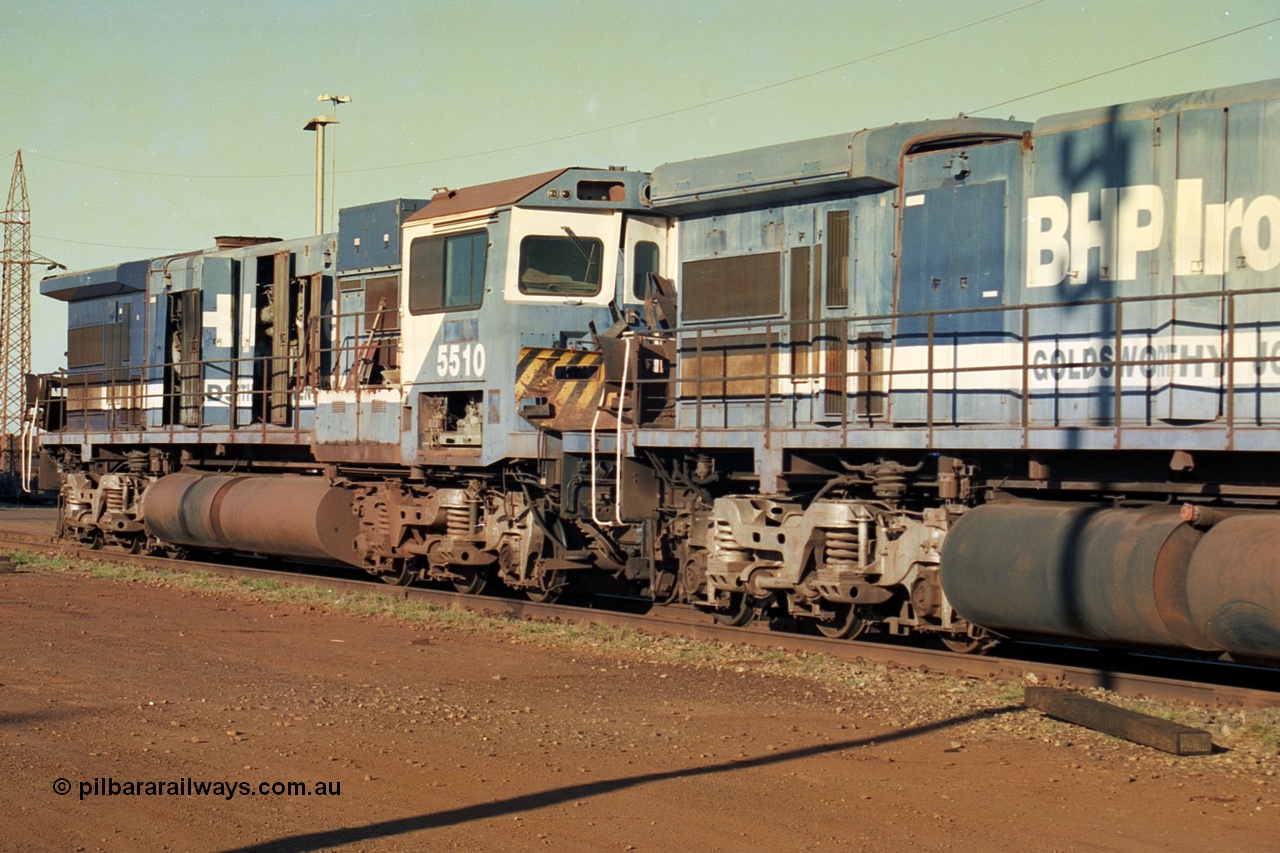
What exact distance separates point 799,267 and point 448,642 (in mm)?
4642

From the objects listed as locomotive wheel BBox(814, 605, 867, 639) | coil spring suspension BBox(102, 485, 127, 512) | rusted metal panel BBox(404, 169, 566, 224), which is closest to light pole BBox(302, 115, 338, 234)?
coil spring suspension BBox(102, 485, 127, 512)

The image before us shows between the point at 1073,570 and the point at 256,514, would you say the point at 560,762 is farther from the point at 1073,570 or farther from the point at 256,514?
the point at 256,514

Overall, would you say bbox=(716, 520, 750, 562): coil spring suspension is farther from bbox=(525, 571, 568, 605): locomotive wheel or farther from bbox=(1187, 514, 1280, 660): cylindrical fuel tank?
bbox=(1187, 514, 1280, 660): cylindrical fuel tank

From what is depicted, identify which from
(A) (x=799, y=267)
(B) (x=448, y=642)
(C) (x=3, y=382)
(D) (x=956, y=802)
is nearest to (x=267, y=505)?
(B) (x=448, y=642)

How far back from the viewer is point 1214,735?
8.27 m

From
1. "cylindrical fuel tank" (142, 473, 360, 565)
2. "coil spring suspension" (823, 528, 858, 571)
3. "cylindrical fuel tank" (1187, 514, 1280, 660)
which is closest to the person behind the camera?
"cylindrical fuel tank" (1187, 514, 1280, 660)

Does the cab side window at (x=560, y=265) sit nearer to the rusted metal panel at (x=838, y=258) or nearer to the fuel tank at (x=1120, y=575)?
the rusted metal panel at (x=838, y=258)

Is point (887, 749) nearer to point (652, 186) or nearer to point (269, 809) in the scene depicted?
point (269, 809)

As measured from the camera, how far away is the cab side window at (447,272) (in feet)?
47.1

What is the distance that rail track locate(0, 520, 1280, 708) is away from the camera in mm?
9508

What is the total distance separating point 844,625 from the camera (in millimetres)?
12109

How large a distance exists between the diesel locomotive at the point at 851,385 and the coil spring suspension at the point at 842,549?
0.03m

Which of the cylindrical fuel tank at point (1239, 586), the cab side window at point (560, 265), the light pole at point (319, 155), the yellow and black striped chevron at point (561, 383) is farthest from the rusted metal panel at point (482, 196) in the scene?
the light pole at point (319, 155)

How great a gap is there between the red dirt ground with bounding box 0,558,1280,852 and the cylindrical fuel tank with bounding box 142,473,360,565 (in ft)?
17.6
